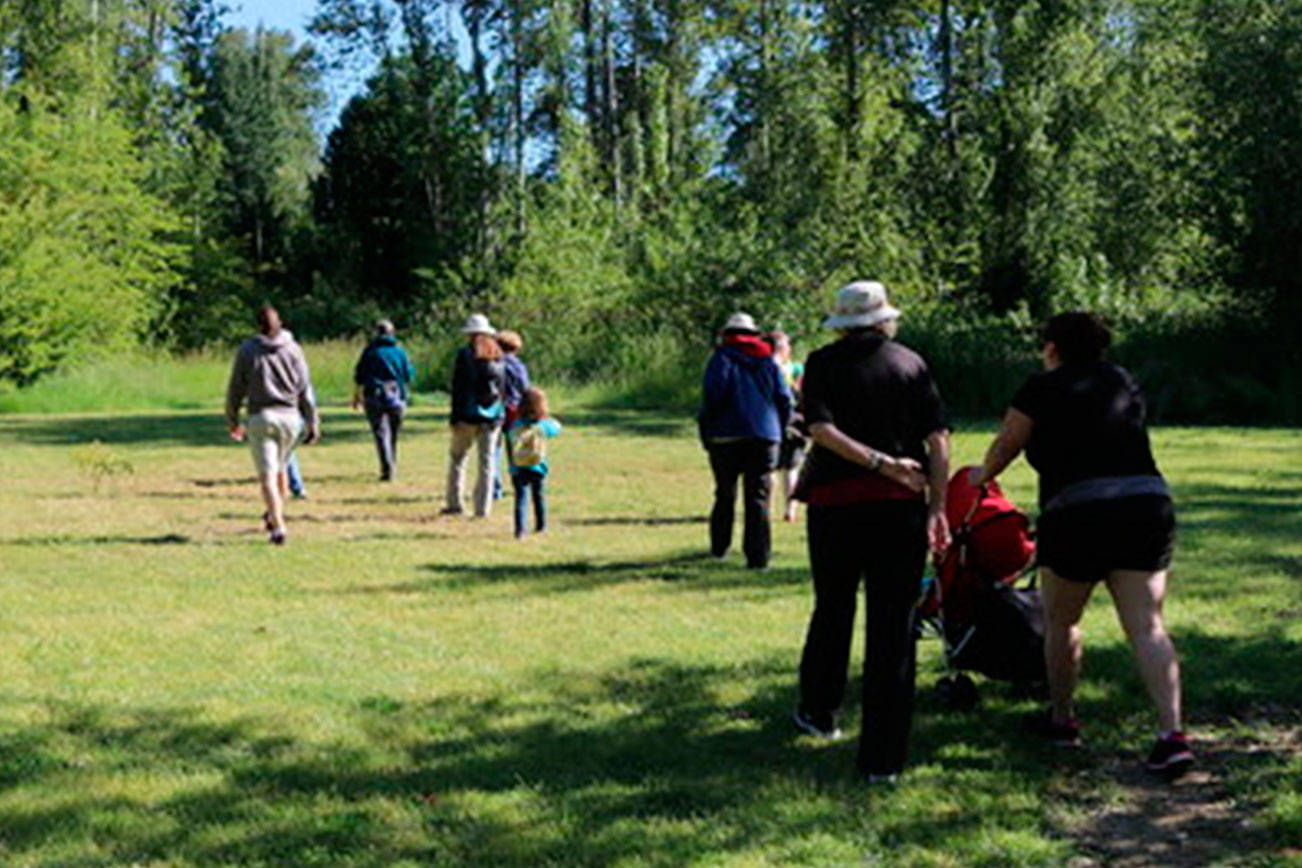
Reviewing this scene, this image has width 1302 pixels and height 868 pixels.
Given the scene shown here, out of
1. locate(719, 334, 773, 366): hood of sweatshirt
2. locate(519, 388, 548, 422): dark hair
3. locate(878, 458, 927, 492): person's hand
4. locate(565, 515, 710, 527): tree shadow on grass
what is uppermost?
locate(719, 334, 773, 366): hood of sweatshirt

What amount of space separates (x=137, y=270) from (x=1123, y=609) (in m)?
36.7

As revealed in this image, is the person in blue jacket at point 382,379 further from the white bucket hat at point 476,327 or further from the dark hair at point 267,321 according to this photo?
the dark hair at point 267,321

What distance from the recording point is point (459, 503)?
46.0ft

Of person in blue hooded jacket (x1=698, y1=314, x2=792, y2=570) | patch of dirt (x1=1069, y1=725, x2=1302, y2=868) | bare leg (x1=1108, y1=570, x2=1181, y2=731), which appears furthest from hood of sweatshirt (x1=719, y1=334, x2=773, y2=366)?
bare leg (x1=1108, y1=570, x2=1181, y2=731)

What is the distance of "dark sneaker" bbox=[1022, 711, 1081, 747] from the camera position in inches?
239

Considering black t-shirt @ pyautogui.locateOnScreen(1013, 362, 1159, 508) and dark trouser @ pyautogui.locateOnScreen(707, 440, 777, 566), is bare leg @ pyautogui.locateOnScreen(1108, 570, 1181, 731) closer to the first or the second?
black t-shirt @ pyautogui.locateOnScreen(1013, 362, 1159, 508)

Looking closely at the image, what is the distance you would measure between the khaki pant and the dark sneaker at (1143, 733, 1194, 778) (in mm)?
8353

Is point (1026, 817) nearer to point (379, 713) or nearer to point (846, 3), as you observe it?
point (379, 713)

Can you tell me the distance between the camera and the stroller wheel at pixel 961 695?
6582mm

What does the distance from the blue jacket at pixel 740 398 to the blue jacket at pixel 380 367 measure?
672cm

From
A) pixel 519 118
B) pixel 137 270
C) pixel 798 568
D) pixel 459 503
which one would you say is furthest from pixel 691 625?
pixel 519 118

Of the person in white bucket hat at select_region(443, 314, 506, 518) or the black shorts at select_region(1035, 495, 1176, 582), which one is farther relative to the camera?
the person in white bucket hat at select_region(443, 314, 506, 518)

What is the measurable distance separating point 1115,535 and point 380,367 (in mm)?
12011

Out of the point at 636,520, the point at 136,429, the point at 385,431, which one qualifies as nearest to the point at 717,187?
the point at 136,429
